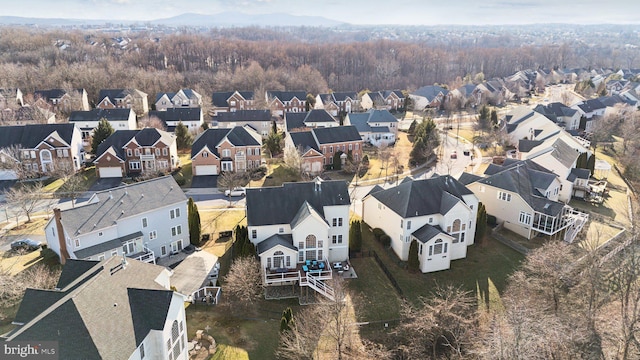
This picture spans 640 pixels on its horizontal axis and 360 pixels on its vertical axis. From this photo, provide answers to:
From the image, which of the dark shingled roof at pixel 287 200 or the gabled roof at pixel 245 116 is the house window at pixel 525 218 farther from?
the gabled roof at pixel 245 116

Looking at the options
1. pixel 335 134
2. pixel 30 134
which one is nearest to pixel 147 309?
pixel 335 134

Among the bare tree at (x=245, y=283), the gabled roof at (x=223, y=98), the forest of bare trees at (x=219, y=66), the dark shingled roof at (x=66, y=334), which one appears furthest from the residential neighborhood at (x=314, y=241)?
the forest of bare trees at (x=219, y=66)

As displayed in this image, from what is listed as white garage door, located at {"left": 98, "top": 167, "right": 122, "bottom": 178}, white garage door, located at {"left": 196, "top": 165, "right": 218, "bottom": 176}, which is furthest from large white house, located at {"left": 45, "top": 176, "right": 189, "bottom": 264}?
white garage door, located at {"left": 98, "top": 167, "right": 122, "bottom": 178}

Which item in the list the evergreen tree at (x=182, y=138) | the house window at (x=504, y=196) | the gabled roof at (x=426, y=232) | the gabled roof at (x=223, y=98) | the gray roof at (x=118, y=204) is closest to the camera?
the gray roof at (x=118, y=204)

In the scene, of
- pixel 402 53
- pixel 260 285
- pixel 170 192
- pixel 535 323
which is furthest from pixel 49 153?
pixel 402 53

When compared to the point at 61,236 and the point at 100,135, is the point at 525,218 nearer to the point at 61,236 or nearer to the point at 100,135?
the point at 61,236

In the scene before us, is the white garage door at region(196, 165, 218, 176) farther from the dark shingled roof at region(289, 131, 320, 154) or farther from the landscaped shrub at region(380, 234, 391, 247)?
the landscaped shrub at region(380, 234, 391, 247)
